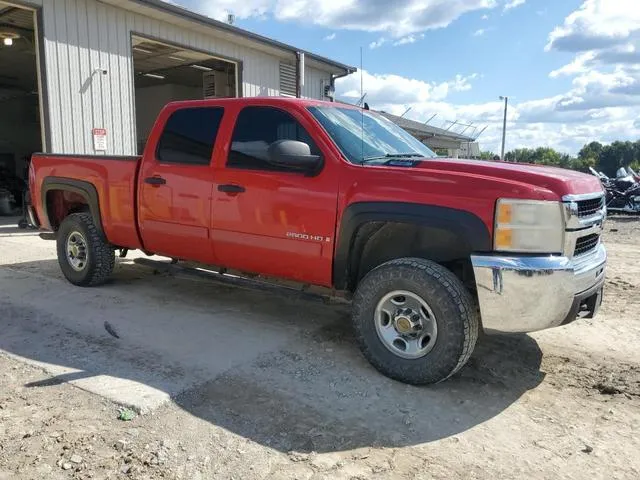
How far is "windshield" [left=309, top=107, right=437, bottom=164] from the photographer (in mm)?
4211

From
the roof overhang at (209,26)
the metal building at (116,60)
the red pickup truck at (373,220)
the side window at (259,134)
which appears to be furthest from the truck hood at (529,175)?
the roof overhang at (209,26)

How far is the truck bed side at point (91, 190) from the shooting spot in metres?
5.51

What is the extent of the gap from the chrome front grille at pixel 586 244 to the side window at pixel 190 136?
3.10m

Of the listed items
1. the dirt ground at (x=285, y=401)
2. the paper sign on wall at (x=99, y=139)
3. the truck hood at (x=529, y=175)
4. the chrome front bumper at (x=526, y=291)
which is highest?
the paper sign on wall at (x=99, y=139)

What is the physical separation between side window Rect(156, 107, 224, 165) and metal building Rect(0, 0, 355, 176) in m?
6.41

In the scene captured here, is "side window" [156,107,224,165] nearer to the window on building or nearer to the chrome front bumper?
the chrome front bumper

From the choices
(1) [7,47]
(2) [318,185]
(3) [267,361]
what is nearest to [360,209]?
(2) [318,185]

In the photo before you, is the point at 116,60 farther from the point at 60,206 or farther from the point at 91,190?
the point at 91,190

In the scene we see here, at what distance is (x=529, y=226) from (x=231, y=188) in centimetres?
244

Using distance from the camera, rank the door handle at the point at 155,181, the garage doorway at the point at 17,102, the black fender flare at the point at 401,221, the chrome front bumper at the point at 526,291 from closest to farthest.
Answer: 1. the chrome front bumper at the point at 526,291
2. the black fender flare at the point at 401,221
3. the door handle at the point at 155,181
4. the garage doorway at the point at 17,102

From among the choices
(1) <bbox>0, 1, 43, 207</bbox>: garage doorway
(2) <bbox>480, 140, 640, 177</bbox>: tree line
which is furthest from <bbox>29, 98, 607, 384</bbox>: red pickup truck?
(2) <bbox>480, 140, 640, 177</bbox>: tree line

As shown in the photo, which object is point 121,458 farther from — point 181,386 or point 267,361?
point 267,361

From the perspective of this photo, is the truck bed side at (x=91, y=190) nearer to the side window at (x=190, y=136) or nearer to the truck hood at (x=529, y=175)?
the side window at (x=190, y=136)

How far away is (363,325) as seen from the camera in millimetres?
3857
